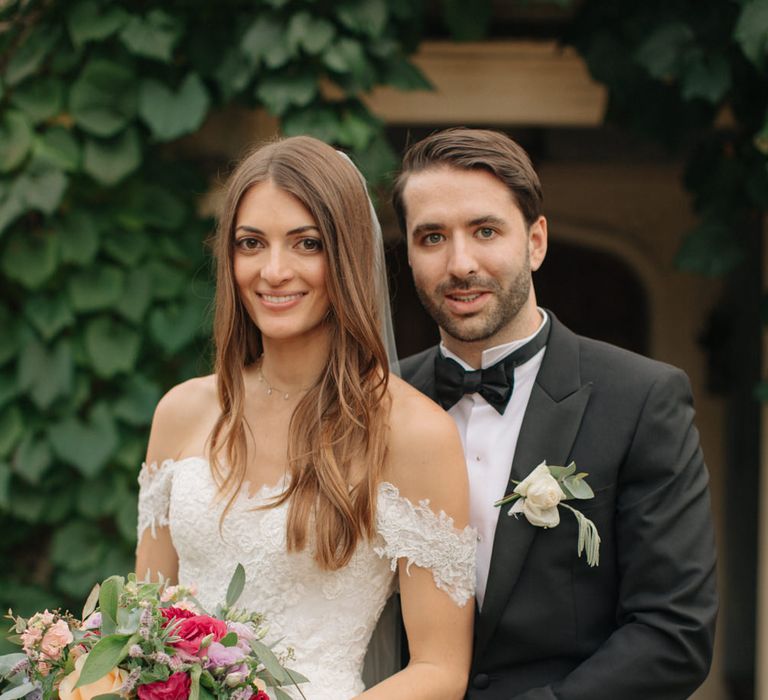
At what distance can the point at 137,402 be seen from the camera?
149 inches

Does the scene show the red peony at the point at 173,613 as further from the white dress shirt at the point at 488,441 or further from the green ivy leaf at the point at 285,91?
the green ivy leaf at the point at 285,91

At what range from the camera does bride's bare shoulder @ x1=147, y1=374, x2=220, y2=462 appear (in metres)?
2.62

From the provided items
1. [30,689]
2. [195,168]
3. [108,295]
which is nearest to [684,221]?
[195,168]

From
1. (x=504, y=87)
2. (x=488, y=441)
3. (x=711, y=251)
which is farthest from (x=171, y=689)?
(x=504, y=87)

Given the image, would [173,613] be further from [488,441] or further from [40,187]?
[40,187]

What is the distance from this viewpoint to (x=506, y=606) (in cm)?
234

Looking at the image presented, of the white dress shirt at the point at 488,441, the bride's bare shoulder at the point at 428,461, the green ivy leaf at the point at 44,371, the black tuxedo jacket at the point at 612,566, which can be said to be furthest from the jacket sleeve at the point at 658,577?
the green ivy leaf at the point at 44,371

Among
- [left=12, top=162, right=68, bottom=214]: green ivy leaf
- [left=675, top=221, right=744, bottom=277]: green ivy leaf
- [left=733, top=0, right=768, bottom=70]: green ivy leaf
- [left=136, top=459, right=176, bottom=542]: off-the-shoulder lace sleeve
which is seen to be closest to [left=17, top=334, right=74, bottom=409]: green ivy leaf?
[left=12, top=162, right=68, bottom=214]: green ivy leaf

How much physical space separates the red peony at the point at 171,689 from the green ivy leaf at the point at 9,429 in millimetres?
2086

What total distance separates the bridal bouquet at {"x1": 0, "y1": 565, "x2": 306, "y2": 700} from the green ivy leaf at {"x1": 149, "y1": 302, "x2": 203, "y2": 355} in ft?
5.97

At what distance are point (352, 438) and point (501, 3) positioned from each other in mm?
2407

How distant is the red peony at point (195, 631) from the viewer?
1.82m

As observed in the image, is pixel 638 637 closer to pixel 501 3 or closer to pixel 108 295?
pixel 108 295

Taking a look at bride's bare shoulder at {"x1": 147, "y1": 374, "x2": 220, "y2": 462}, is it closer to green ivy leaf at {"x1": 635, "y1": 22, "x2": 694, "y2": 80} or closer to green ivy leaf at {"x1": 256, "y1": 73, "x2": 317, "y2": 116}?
green ivy leaf at {"x1": 256, "y1": 73, "x2": 317, "y2": 116}
